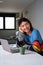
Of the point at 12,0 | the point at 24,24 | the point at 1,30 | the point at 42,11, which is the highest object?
the point at 12,0

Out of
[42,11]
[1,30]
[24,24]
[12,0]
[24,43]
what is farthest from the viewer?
[1,30]

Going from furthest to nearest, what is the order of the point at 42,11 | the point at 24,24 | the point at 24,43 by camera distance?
the point at 42,11
the point at 24,43
the point at 24,24

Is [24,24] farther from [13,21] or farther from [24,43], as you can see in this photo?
[13,21]

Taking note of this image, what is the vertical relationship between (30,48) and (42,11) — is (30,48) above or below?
below

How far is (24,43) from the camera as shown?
2.52 metres

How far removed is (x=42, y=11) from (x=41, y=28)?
0.68m

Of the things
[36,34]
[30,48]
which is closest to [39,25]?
[30,48]

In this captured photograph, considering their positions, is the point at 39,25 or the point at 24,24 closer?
the point at 24,24

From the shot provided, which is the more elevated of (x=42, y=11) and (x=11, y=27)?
(x=42, y=11)

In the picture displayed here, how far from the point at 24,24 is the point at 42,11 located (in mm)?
4171

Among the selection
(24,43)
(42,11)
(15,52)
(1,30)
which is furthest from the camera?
(1,30)

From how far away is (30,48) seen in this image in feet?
8.69

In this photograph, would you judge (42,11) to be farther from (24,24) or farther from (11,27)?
(11,27)

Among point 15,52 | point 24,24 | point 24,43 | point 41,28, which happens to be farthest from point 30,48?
point 41,28
